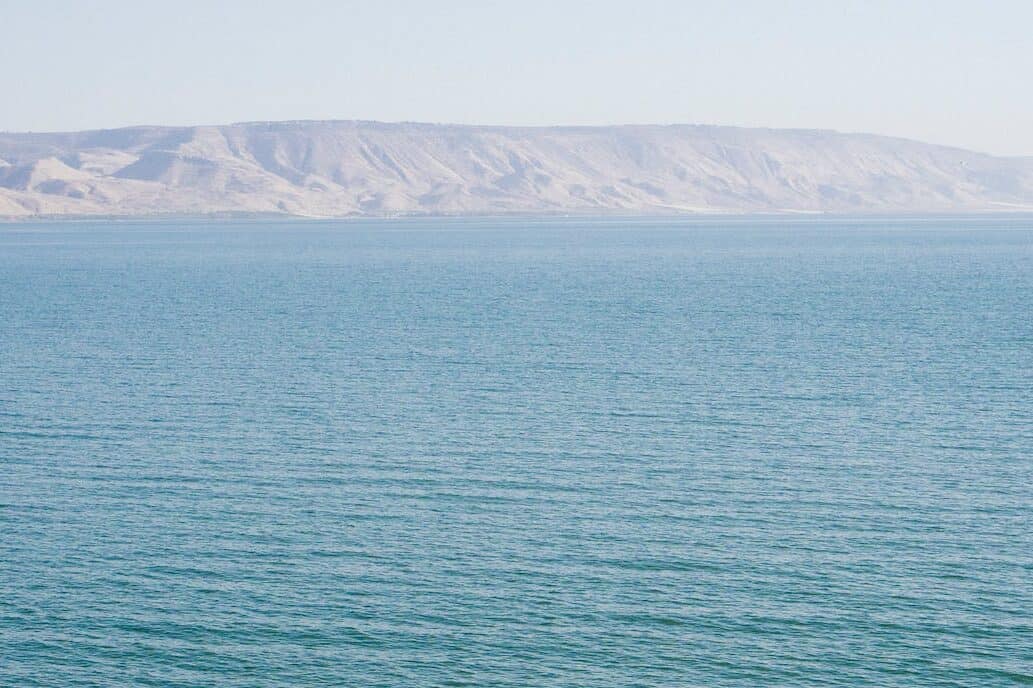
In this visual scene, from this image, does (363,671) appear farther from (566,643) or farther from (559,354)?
A: (559,354)

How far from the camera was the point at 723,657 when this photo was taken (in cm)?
3981

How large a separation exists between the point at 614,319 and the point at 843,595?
259ft

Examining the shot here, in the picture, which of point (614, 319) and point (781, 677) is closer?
point (781, 677)

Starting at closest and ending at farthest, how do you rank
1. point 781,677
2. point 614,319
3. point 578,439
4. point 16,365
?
point 781,677
point 578,439
point 16,365
point 614,319

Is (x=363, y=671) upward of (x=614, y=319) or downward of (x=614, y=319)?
downward

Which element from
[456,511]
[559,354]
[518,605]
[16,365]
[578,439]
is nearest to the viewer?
[518,605]

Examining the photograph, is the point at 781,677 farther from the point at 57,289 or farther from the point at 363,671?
the point at 57,289

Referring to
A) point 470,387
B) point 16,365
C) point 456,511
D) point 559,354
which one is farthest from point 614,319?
point 456,511

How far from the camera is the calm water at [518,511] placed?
40.3 meters

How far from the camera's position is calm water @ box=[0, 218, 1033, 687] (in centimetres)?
4028

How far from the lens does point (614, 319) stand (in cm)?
12219

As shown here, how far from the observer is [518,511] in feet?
174

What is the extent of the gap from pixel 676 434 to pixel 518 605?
991 inches

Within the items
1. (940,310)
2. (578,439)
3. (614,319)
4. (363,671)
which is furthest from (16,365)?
(940,310)
